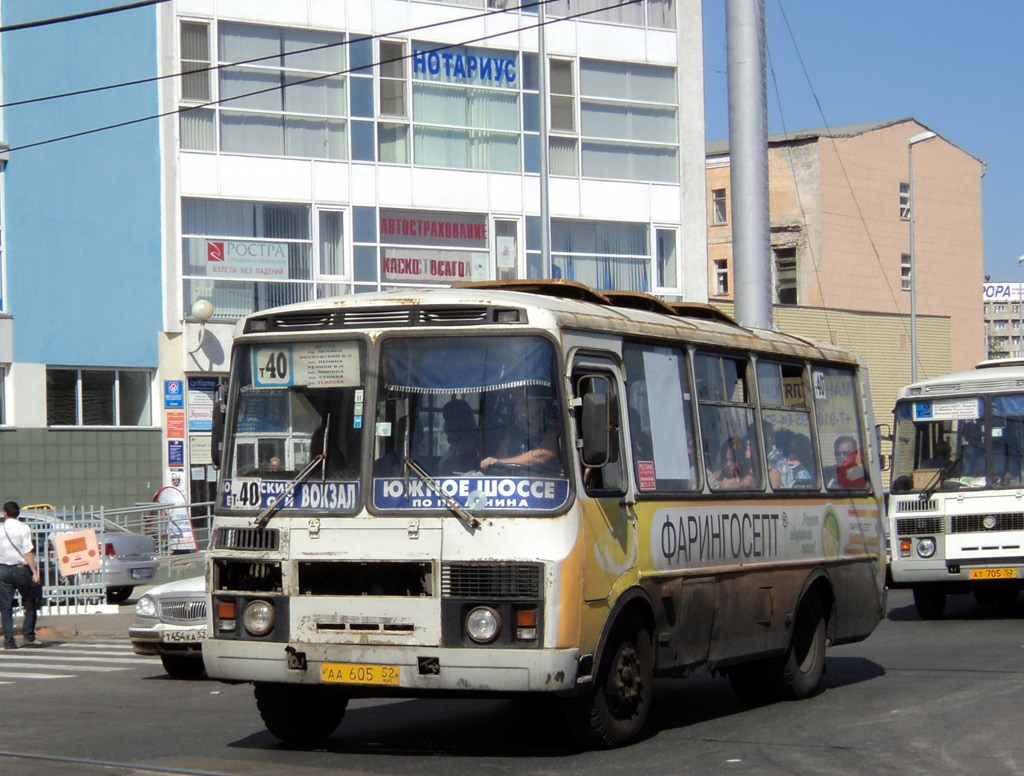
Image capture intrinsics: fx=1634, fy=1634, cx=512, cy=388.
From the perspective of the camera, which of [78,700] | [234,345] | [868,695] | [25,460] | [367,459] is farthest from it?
[25,460]

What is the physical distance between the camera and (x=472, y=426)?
9.04 metres

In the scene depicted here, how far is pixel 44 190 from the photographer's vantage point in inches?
1259

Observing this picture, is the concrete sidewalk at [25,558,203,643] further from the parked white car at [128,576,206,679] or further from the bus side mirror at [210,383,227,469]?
the bus side mirror at [210,383,227,469]

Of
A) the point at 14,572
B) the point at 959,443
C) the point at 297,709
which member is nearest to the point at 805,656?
the point at 297,709

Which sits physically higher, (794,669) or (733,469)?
(733,469)

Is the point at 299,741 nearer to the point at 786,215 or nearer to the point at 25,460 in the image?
the point at 25,460

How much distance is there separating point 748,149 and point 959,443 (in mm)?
5026

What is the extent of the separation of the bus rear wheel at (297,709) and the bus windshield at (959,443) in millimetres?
10803

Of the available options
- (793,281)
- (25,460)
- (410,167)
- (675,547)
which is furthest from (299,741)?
→ (793,281)

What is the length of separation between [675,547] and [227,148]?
24.9m

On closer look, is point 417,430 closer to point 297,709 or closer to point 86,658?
point 297,709

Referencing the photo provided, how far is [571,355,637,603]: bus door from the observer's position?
9.04 m

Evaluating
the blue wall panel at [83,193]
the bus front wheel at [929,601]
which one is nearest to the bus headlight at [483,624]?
the bus front wheel at [929,601]

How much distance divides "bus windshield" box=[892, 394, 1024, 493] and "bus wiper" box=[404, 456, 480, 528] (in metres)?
11.3
